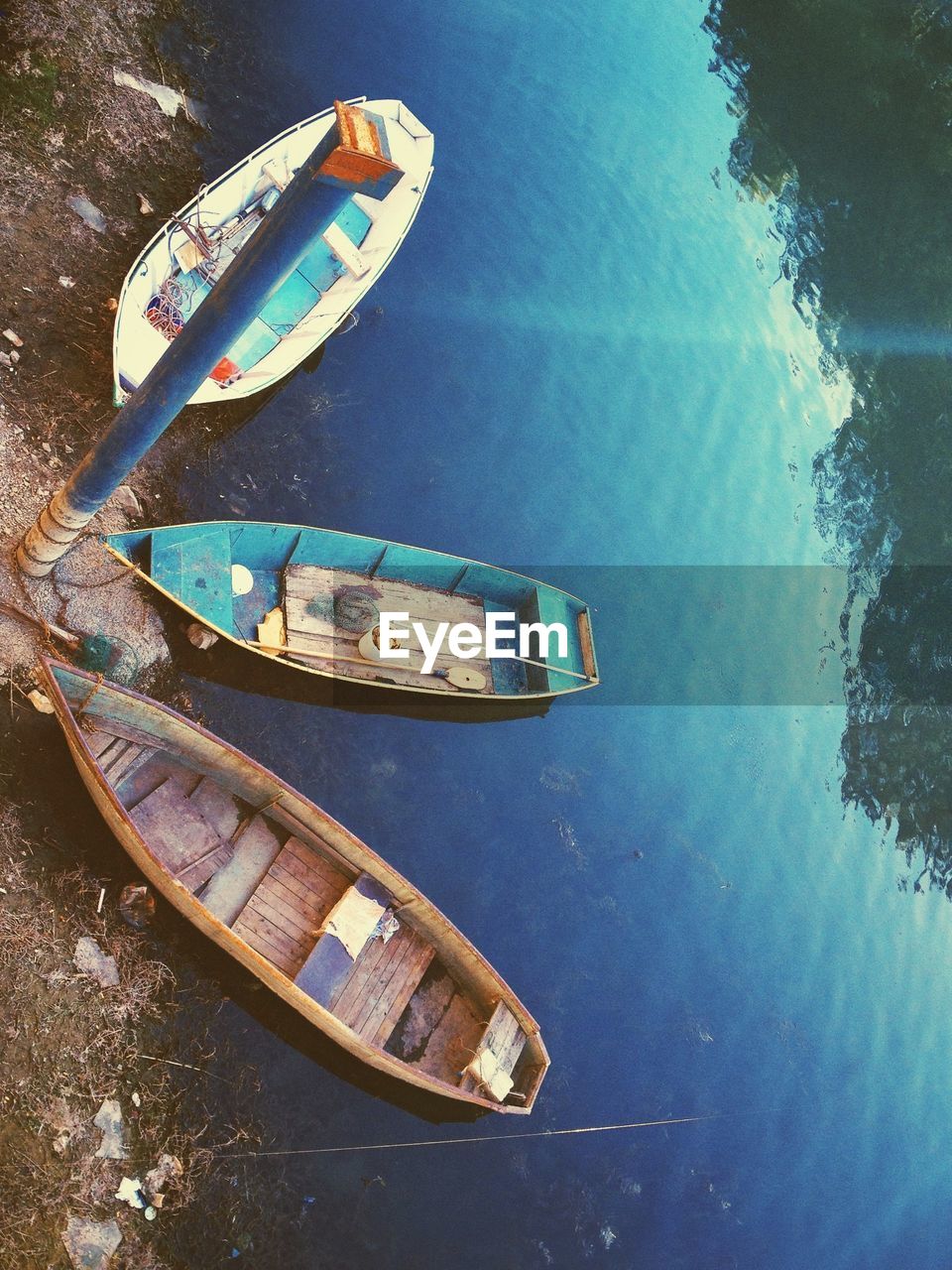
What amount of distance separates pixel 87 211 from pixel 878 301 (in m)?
23.2

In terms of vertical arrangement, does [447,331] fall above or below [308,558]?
above

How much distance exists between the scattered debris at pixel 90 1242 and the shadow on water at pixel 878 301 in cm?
1647

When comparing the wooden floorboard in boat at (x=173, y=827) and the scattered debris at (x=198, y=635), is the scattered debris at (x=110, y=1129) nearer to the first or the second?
the wooden floorboard in boat at (x=173, y=827)

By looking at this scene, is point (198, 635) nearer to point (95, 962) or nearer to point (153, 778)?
point (153, 778)

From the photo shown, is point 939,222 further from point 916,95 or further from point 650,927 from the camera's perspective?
point 650,927

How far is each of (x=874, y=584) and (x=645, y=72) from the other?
1675 centimetres

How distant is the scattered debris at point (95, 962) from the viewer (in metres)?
11.1

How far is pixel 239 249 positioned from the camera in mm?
14516

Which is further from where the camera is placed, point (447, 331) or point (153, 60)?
point (447, 331)

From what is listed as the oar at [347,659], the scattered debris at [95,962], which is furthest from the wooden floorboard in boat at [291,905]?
the oar at [347,659]

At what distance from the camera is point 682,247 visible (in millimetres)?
23172

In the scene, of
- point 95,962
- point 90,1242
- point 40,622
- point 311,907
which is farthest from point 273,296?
point 90,1242

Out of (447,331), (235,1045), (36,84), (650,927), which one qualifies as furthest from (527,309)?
(235,1045)

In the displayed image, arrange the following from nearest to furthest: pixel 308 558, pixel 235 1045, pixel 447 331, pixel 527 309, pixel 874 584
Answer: pixel 235 1045
pixel 308 558
pixel 447 331
pixel 527 309
pixel 874 584
